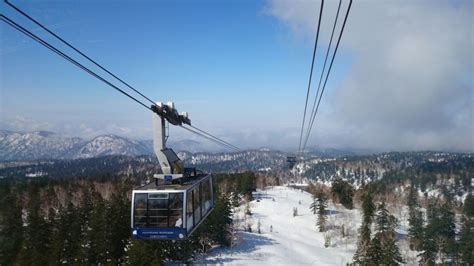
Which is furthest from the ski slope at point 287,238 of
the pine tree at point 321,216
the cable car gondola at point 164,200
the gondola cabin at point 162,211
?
the gondola cabin at point 162,211

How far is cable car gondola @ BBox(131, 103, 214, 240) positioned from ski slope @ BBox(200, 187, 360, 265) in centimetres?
4730

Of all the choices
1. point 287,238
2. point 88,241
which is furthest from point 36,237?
point 287,238

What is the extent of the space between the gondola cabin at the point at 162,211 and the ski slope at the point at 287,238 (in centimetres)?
4742

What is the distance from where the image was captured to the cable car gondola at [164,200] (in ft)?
46.9

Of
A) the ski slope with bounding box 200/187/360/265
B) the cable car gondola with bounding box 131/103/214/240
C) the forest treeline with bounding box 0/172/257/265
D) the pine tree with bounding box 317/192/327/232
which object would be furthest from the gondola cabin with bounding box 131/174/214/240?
the pine tree with bounding box 317/192/327/232

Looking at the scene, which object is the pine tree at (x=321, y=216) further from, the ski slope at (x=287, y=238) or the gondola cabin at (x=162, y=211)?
the gondola cabin at (x=162, y=211)

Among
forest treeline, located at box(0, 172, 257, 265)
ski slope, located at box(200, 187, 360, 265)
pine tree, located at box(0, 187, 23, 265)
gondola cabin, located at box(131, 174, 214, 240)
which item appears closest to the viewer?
gondola cabin, located at box(131, 174, 214, 240)

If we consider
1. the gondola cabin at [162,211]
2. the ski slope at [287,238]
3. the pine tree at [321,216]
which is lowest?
the ski slope at [287,238]

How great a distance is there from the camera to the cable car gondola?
14.3 m

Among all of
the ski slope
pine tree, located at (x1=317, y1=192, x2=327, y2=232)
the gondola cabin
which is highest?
the gondola cabin

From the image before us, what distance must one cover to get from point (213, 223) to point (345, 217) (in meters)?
49.7

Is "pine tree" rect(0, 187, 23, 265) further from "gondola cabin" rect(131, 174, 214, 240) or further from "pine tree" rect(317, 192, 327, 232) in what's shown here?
"pine tree" rect(317, 192, 327, 232)

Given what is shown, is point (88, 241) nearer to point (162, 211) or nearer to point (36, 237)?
point (36, 237)

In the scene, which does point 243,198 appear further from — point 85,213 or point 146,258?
point 146,258
